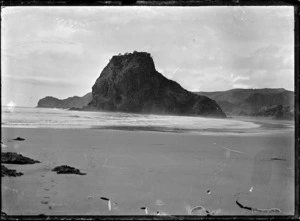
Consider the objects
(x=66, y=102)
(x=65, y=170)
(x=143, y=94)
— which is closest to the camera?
(x=65, y=170)

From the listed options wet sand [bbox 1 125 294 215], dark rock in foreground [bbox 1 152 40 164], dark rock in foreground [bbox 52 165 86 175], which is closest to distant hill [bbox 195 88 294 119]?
wet sand [bbox 1 125 294 215]

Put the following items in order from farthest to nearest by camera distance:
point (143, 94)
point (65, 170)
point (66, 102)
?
1. point (143, 94)
2. point (66, 102)
3. point (65, 170)

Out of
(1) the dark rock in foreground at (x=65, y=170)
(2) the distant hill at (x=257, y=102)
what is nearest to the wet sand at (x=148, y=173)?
(1) the dark rock in foreground at (x=65, y=170)

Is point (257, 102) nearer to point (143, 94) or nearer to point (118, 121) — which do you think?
point (143, 94)

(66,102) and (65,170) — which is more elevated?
(66,102)

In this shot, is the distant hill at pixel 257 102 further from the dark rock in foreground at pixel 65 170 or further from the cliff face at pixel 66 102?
the dark rock in foreground at pixel 65 170

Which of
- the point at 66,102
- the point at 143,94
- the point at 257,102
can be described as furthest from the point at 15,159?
the point at 257,102

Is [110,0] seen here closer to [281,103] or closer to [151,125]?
[151,125]
